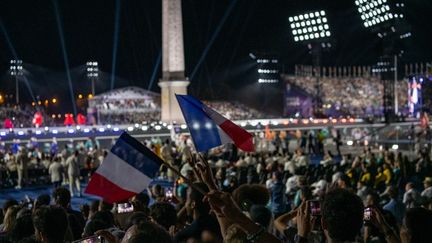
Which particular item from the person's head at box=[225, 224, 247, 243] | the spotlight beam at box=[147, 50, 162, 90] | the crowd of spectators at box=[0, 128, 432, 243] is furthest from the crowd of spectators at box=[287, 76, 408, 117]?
the person's head at box=[225, 224, 247, 243]

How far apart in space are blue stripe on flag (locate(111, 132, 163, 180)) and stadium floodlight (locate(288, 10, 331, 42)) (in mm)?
48059

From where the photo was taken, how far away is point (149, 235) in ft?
11.9

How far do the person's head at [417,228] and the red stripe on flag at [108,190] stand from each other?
2306 mm

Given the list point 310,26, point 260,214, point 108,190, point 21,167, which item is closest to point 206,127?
point 260,214

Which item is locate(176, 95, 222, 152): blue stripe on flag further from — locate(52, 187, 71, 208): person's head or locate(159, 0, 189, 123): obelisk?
locate(159, 0, 189, 123): obelisk

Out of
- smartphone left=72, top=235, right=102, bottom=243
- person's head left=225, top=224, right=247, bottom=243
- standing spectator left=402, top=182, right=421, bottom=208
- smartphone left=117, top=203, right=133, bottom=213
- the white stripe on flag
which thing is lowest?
standing spectator left=402, top=182, right=421, bottom=208

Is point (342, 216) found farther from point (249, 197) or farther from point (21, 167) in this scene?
point (21, 167)

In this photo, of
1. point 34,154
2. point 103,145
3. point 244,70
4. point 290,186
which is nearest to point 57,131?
point 103,145

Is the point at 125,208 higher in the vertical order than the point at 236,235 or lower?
lower

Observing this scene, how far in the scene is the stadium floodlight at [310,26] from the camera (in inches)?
2084

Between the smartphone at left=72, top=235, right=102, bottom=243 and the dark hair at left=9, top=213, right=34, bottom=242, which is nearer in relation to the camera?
the smartphone at left=72, top=235, right=102, bottom=243

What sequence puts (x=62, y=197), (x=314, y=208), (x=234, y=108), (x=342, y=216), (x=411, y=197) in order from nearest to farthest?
(x=342, y=216) → (x=314, y=208) → (x=62, y=197) → (x=411, y=197) → (x=234, y=108)

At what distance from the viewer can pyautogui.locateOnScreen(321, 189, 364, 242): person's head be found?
150 inches

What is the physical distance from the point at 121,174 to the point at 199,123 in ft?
3.43
